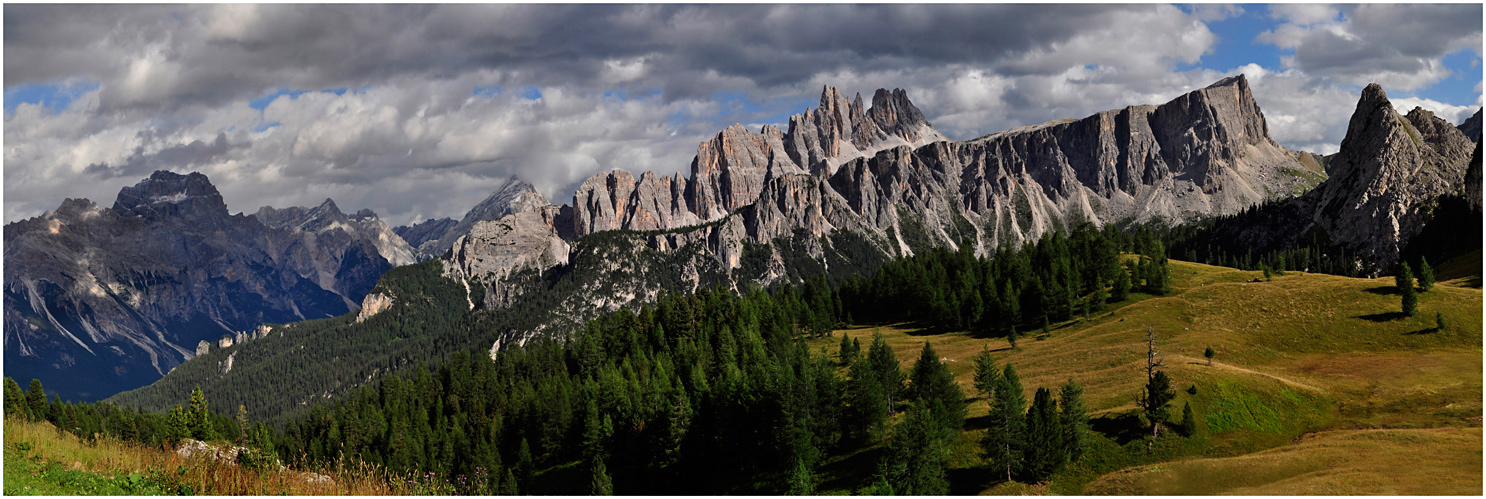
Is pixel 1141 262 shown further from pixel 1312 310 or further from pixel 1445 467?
pixel 1445 467

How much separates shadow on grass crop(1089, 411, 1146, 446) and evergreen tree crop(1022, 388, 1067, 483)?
6.74 metres

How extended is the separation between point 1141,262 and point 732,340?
7533 cm

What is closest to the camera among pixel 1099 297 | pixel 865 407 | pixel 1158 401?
pixel 1158 401

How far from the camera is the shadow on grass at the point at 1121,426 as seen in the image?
74375 millimetres

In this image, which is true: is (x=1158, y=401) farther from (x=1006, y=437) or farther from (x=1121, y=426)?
(x=1006, y=437)

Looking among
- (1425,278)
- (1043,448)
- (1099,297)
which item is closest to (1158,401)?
(1043,448)

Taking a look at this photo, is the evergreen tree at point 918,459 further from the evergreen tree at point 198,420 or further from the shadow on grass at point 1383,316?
the shadow on grass at point 1383,316

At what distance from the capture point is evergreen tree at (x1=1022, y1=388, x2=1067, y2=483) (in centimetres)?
7050

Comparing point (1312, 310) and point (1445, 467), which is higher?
A: point (1312, 310)

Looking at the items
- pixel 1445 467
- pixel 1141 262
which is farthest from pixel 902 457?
pixel 1141 262

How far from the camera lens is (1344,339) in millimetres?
101062

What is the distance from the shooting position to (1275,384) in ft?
264

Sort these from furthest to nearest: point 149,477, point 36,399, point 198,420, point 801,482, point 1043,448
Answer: point 36,399 < point 801,482 < point 1043,448 < point 198,420 < point 149,477

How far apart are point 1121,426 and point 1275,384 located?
693 inches
